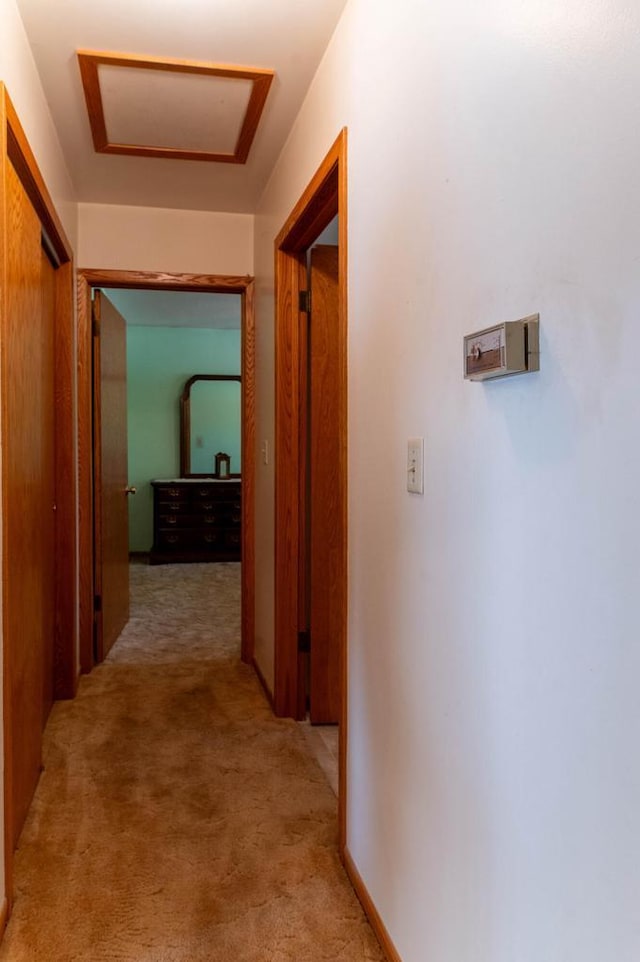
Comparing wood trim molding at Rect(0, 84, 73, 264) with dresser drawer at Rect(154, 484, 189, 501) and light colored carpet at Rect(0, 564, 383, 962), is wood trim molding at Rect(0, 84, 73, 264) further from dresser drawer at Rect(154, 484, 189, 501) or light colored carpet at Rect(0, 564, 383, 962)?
dresser drawer at Rect(154, 484, 189, 501)

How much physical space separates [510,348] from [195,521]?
5720 millimetres

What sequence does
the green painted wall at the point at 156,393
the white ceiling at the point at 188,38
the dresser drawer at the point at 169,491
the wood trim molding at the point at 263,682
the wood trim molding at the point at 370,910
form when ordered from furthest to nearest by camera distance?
the green painted wall at the point at 156,393 → the dresser drawer at the point at 169,491 → the wood trim molding at the point at 263,682 → the white ceiling at the point at 188,38 → the wood trim molding at the point at 370,910

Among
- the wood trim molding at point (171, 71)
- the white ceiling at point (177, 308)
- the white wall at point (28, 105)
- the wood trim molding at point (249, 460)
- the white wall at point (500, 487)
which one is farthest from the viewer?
the white ceiling at point (177, 308)

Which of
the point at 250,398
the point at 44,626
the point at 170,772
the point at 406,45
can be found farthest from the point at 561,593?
the point at 250,398

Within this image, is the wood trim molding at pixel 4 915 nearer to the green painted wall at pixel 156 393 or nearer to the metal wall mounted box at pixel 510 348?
the metal wall mounted box at pixel 510 348

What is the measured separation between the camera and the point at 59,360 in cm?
302

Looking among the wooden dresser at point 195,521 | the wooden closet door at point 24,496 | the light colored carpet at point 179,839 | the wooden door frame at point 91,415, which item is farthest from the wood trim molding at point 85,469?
the wooden dresser at point 195,521

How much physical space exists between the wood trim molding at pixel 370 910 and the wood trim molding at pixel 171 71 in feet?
7.64

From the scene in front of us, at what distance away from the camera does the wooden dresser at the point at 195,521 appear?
249 inches

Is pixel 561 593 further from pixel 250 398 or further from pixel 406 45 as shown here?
pixel 250 398

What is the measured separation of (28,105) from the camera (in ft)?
6.61

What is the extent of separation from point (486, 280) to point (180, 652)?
10.3 feet

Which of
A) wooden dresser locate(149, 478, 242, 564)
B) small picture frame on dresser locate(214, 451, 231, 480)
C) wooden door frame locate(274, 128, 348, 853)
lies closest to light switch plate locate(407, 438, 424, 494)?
wooden door frame locate(274, 128, 348, 853)

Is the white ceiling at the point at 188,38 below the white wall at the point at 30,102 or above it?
above
